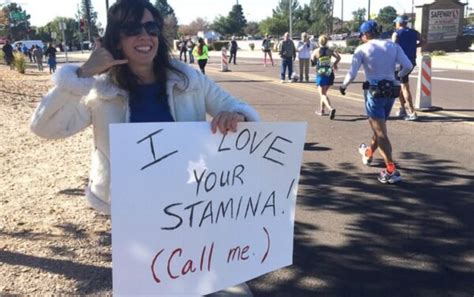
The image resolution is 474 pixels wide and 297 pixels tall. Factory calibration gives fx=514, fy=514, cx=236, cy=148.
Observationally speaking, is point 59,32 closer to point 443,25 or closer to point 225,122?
point 443,25

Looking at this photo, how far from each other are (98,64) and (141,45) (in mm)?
205

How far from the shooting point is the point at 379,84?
5.86 m

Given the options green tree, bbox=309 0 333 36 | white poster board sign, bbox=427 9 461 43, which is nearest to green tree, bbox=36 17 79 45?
green tree, bbox=309 0 333 36

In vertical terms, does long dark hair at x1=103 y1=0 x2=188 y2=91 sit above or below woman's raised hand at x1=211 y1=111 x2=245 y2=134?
above

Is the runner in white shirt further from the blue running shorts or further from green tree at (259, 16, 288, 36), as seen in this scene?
green tree at (259, 16, 288, 36)

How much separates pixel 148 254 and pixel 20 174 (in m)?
4.78

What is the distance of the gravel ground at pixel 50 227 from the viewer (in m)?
3.54

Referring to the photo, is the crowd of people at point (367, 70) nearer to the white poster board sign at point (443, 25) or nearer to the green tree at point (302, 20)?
the white poster board sign at point (443, 25)

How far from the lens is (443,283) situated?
11.2 feet

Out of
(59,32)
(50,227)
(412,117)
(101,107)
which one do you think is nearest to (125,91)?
(101,107)

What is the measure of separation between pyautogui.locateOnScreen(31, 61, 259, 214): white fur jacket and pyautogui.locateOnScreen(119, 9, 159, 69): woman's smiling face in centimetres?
14

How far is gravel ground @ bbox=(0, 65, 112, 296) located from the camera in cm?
354

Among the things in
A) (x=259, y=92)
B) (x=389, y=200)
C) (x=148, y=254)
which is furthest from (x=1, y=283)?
(x=259, y=92)

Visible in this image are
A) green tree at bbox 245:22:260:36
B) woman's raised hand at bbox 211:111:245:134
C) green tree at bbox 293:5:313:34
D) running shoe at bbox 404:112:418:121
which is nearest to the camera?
woman's raised hand at bbox 211:111:245:134
